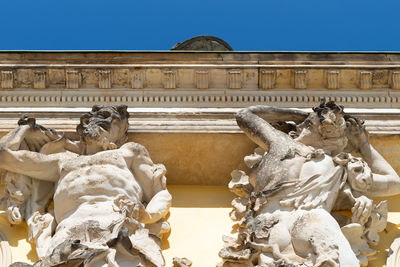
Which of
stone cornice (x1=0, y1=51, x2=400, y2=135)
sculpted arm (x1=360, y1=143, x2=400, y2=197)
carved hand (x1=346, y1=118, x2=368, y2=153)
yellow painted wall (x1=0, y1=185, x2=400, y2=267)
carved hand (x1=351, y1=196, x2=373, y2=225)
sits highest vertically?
stone cornice (x1=0, y1=51, x2=400, y2=135)

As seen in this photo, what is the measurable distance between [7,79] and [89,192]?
2654mm

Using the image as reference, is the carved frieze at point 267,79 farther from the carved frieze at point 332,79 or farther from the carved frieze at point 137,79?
the carved frieze at point 137,79

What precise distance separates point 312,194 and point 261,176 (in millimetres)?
597

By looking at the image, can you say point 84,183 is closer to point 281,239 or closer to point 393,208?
point 281,239

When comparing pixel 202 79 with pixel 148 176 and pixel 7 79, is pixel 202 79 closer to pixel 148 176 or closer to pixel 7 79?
pixel 148 176

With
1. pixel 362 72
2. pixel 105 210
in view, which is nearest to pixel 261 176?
pixel 105 210

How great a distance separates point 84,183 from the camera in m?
7.84

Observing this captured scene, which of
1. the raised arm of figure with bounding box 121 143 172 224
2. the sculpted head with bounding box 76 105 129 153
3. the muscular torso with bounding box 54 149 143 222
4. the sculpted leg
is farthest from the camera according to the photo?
the sculpted head with bounding box 76 105 129 153

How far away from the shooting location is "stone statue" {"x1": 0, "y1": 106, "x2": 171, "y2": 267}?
23.0 feet

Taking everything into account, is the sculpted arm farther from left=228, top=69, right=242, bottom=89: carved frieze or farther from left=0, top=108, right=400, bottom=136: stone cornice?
left=228, top=69, right=242, bottom=89: carved frieze

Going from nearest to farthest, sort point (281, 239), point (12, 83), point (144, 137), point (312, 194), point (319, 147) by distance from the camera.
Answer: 1. point (281, 239)
2. point (312, 194)
3. point (319, 147)
4. point (144, 137)
5. point (12, 83)

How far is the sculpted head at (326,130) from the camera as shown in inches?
332

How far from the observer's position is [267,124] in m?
8.72

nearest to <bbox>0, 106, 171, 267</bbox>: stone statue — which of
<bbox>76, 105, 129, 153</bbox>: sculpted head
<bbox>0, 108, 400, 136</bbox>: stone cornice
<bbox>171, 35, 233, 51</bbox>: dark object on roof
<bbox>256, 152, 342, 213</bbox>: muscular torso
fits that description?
<bbox>76, 105, 129, 153</bbox>: sculpted head
